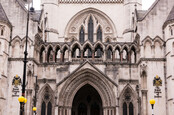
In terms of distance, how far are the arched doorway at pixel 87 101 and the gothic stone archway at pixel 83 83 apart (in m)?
4.64

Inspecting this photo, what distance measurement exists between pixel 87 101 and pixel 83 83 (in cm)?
508

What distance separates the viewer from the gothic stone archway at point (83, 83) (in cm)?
3086

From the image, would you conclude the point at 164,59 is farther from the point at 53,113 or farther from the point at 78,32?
the point at 78,32

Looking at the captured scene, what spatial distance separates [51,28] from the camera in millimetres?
40250

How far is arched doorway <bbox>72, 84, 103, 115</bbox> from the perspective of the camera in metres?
36.2

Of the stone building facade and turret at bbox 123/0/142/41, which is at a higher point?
turret at bbox 123/0/142/41

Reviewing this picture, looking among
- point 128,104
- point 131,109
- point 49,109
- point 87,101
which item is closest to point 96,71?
point 128,104

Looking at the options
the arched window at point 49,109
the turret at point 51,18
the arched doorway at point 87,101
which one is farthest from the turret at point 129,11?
the arched window at point 49,109

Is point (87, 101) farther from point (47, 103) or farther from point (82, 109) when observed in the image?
point (47, 103)

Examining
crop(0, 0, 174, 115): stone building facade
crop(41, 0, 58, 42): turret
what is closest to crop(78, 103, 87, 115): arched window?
crop(0, 0, 174, 115): stone building facade

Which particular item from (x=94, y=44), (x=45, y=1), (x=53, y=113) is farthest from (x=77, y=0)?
(x=53, y=113)

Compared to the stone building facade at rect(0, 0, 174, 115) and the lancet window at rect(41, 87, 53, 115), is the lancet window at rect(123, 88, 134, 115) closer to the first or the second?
the stone building facade at rect(0, 0, 174, 115)

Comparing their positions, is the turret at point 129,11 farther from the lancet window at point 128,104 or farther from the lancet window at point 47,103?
the lancet window at point 47,103

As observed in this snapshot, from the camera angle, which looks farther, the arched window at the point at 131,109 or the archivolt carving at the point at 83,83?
the arched window at the point at 131,109
